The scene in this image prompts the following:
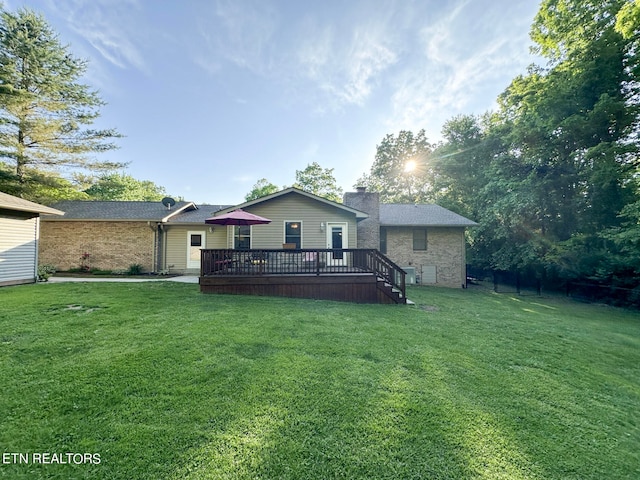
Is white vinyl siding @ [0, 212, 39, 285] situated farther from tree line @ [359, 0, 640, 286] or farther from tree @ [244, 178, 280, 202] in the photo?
tree @ [244, 178, 280, 202]

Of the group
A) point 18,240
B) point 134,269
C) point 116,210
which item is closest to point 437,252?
point 134,269

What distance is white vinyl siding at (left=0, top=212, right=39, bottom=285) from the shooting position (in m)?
8.20

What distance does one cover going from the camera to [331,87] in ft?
42.7

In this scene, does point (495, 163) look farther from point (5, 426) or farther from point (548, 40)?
point (5, 426)

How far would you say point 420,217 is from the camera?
1391 cm

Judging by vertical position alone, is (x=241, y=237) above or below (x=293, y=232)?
below

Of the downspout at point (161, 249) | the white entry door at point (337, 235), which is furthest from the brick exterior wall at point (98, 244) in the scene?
the white entry door at point (337, 235)

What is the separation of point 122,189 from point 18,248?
46.7 feet

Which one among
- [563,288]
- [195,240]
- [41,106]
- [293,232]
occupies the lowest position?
[563,288]

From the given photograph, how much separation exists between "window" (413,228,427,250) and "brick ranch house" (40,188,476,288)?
0.05 m

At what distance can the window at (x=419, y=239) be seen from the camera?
13344 mm

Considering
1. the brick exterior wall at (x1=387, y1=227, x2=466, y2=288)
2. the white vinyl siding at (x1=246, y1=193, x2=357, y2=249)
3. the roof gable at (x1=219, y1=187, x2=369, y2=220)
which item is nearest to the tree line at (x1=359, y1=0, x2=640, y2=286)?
the brick exterior wall at (x1=387, y1=227, x2=466, y2=288)

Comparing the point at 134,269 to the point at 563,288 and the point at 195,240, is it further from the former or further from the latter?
the point at 563,288
